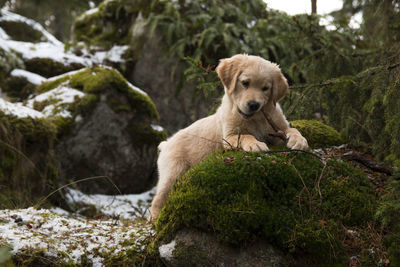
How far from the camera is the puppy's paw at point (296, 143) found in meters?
3.64

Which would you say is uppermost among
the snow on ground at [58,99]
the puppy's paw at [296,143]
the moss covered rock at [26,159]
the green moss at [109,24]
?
the green moss at [109,24]

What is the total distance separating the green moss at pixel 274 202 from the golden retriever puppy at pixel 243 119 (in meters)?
0.34

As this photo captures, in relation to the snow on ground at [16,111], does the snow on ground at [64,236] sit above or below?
below

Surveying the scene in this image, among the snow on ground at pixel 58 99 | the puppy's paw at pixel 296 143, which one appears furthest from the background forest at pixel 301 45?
the snow on ground at pixel 58 99

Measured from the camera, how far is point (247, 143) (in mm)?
3756

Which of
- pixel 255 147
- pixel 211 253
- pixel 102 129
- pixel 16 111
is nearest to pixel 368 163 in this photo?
pixel 255 147

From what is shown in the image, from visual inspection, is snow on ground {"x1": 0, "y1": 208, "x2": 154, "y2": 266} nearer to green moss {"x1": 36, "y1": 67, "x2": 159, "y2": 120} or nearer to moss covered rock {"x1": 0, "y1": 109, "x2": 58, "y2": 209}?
moss covered rock {"x1": 0, "y1": 109, "x2": 58, "y2": 209}

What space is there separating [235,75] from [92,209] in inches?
183

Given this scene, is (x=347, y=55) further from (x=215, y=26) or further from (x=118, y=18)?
(x=118, y=18)

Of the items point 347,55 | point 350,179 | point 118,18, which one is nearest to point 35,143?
point 350,179

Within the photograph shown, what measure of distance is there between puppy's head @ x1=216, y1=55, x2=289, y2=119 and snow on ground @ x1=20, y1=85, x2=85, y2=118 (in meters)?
4.89

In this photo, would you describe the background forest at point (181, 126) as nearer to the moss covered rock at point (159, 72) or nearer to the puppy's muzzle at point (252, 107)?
the moss covered rock at point (159, 72)

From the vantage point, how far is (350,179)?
11.5 feet

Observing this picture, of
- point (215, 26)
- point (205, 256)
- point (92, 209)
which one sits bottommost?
point (92, 209)
